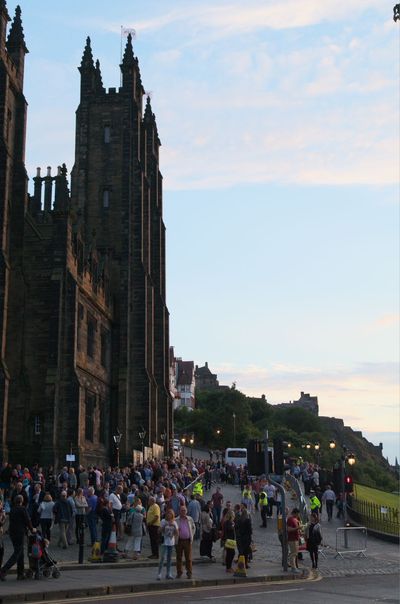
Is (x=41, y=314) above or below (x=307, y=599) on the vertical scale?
above

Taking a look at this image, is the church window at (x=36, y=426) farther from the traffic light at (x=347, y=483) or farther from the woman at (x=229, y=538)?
the woman at (x=229, y=538)

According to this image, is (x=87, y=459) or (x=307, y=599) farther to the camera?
(x=87, y=459)

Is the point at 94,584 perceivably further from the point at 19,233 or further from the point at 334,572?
the point at 19,233

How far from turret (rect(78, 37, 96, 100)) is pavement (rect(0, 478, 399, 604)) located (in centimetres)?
3761

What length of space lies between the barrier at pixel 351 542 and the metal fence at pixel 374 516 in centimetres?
78

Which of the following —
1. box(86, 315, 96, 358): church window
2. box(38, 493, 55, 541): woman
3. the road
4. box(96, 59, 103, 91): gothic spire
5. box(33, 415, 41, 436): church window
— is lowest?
the road

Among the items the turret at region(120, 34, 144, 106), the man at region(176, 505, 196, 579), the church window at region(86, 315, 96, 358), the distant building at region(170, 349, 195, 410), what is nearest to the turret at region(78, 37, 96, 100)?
the turret at region(120, 34, 144, 106)

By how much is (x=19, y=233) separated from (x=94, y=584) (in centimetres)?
2537

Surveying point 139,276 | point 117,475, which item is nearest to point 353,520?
point 117,475

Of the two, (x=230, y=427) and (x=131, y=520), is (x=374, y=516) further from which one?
(x=230, y=427)

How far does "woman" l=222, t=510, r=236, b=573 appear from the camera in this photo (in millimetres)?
18156

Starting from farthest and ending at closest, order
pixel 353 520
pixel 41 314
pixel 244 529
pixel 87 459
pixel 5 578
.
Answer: pixel 87 459 → pixel 41 314 → pixel 353 520 → pixel 244 529 → pixel 5 578

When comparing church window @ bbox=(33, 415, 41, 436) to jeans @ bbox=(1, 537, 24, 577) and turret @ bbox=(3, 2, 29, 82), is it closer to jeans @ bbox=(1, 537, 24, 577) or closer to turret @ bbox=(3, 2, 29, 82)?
turret @ bbox=(3, 2, 29, 82)

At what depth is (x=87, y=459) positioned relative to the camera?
39094mm
